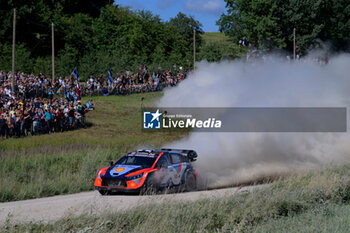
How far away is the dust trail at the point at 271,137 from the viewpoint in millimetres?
21438

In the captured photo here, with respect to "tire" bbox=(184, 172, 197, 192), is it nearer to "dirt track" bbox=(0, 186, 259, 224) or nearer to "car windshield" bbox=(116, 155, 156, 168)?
"dirt track" bbox=(0, 186, 259, 224)

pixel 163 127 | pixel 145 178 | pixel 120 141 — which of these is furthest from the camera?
pixel 163 127

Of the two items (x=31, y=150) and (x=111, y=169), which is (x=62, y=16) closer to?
(x=31, y=150)

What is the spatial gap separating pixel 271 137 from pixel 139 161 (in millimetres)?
7402

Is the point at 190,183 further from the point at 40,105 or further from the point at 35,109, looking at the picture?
the point at 40,105

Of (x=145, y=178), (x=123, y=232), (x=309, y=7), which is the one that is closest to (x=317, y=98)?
(x=145, y=178)

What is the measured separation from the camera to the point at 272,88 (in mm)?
24750

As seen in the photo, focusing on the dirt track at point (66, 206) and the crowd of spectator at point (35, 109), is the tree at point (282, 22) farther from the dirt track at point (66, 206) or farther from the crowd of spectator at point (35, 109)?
the dirt track at point (66, 206)

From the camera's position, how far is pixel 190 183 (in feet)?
61.4

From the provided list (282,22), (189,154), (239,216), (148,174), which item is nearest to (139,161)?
(148,174)

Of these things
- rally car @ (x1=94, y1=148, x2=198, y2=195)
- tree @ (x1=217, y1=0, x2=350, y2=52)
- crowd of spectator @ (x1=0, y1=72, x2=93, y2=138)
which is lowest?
rally car @ (x1=94, y1=148, x2=198, y2=195)

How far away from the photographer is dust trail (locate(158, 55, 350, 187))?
844 inches

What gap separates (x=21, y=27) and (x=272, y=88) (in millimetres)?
50446

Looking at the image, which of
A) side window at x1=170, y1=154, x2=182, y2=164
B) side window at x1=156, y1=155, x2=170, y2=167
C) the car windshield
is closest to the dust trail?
side window at x1=170, y1=154, x2=182, y2=164
